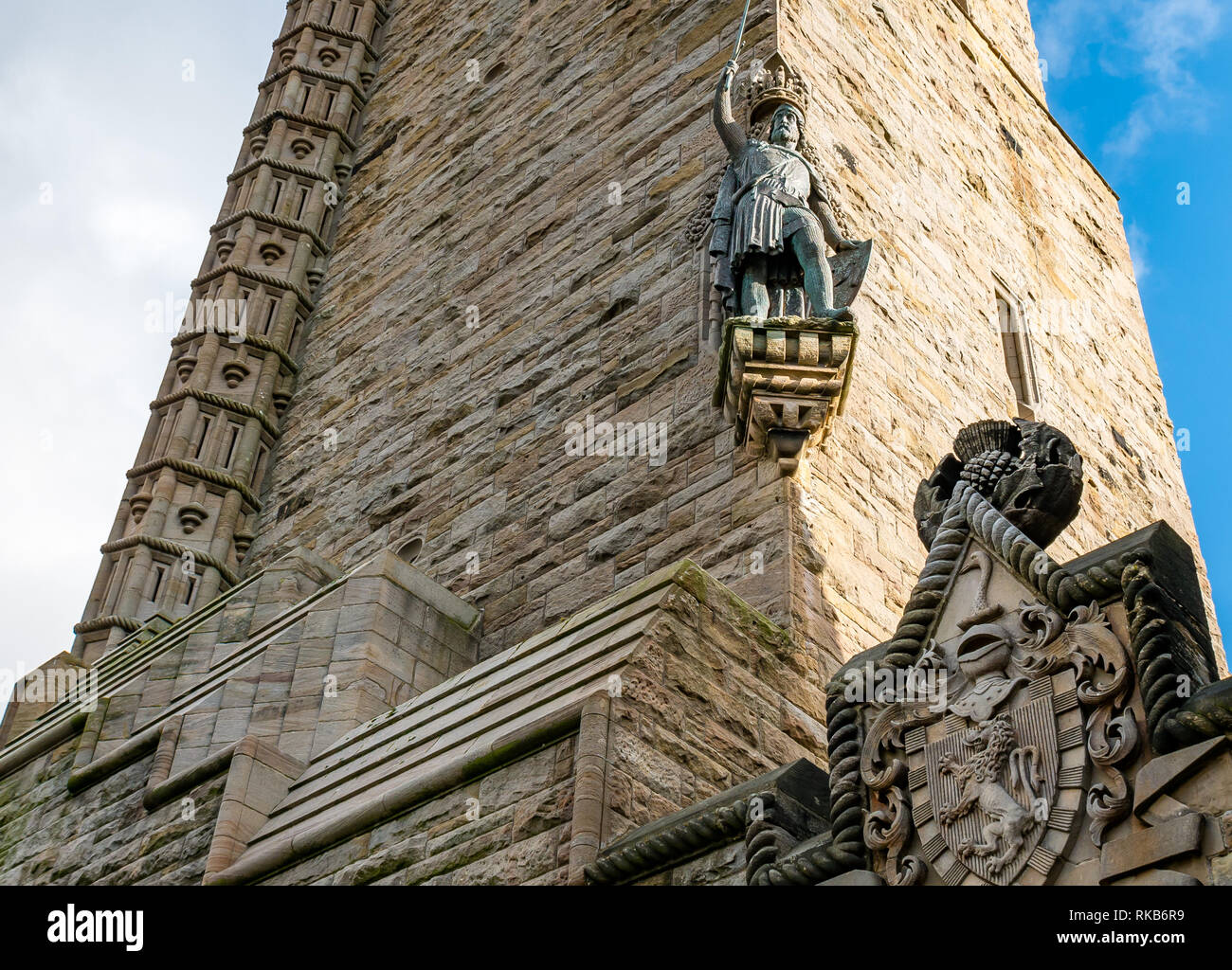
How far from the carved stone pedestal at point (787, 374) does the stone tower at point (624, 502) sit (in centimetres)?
3

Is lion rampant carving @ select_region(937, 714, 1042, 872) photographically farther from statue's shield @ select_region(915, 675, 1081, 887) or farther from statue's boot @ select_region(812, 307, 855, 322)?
statue's boot @ select_region(812, 307, 855, 322)

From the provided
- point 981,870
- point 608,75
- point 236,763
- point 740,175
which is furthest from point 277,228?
point 981,870

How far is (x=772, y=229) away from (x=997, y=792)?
563 centimetres

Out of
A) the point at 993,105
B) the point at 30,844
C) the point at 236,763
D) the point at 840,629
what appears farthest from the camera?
the point at 993,105

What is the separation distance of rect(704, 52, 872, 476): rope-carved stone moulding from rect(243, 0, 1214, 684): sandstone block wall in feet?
0.94

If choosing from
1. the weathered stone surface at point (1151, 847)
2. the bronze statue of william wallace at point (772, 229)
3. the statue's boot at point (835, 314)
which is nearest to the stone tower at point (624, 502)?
the weathered stone surface at point (1151, 847)

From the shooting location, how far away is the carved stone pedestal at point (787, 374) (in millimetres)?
9469

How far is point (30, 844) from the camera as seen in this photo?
388 inches

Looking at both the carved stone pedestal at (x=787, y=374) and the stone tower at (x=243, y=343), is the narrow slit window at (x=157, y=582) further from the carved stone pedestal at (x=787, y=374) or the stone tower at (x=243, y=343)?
the carved stone pedestal at (x=787, y=374)

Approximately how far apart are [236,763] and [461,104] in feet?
32.5

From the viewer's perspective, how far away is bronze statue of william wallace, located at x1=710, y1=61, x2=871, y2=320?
9898mm

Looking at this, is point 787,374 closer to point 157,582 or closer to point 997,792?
point 997,792
